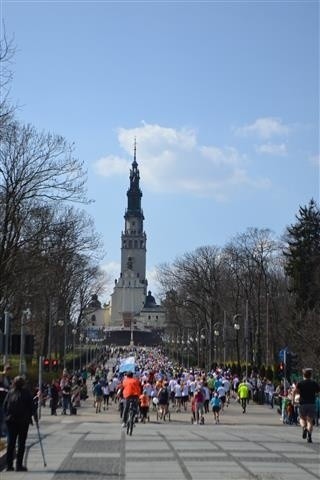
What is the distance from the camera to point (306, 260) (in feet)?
228

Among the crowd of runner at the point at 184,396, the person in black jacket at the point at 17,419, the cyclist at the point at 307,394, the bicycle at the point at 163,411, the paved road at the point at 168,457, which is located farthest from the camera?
the bicycle at the point at 163,411

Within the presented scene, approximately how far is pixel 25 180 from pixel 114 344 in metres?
163

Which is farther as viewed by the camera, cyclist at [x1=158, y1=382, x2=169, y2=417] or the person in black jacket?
cyclist at [x1=158, y1=382, x2=169, y2=417]

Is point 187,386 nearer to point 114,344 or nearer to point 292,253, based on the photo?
point 292,253

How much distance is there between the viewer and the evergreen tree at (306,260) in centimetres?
6706

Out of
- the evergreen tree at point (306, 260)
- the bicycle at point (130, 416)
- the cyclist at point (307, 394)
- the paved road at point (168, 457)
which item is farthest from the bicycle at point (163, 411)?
the evergreen tree at point (306, 260)

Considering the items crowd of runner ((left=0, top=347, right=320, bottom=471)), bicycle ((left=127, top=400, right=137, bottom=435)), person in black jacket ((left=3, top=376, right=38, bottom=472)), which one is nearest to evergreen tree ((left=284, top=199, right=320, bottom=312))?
crowd of runner ((left=0, top=347, right=320, bottom=471))

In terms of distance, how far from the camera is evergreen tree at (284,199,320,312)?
67.1 m

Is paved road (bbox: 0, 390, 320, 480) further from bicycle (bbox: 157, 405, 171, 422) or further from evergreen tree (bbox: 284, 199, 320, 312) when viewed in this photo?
evergreen tree (bbox: 284, 199, 320, 312)

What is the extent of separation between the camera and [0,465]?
15.1 meters

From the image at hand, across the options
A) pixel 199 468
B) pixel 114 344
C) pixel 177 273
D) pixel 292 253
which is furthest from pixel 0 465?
pixel 114 344

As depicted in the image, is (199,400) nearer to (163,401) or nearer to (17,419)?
(163,401)

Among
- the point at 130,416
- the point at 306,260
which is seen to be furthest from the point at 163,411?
the point at 306,260

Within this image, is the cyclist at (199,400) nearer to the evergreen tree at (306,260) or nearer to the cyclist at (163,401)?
the cyclist at (163,401)
